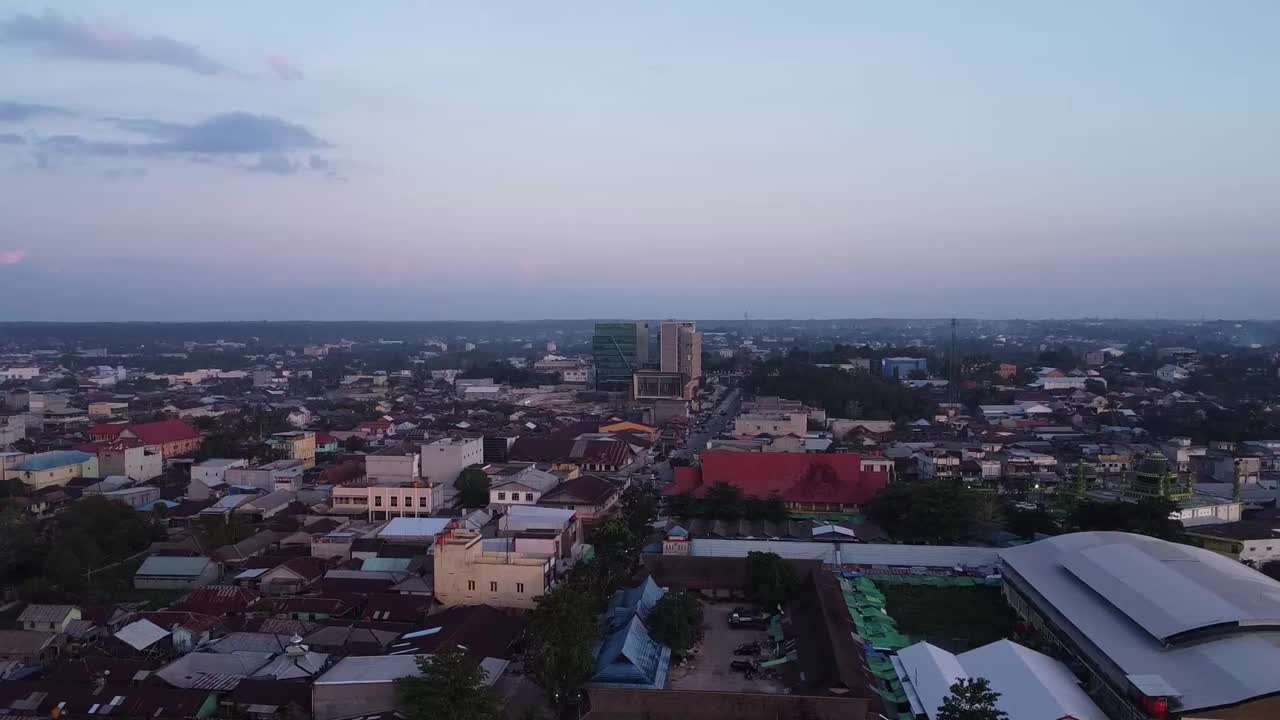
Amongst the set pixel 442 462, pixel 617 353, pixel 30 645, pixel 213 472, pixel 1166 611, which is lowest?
pixel 30 645

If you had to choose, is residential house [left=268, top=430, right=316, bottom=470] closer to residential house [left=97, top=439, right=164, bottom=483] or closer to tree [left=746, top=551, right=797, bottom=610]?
residential house [left=97, top=439, right=164, bottom=483]

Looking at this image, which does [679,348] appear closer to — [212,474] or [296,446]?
[296,446]

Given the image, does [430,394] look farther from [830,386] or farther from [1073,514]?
[1073,514]

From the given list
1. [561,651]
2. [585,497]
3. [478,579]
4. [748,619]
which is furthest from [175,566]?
[748,619]

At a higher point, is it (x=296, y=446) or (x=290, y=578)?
(x=296, y=446)

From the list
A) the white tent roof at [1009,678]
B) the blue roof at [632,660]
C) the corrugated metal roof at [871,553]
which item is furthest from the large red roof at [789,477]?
the white tent roof at [1009,678]

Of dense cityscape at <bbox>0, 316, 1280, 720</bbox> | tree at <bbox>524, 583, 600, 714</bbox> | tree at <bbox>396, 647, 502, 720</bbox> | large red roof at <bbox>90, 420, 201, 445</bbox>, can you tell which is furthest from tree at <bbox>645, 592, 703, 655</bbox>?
large red roof at <bbox>90, 420, 201, 445</bbox>

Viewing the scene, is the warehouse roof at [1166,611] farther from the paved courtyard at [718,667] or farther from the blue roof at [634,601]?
the blue roof at [634,601]
